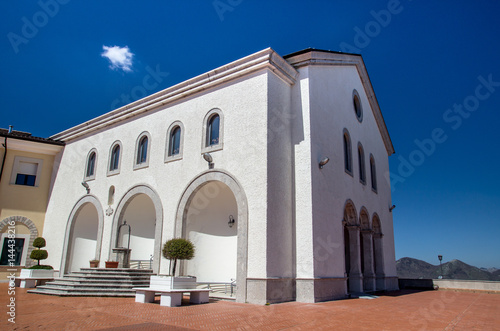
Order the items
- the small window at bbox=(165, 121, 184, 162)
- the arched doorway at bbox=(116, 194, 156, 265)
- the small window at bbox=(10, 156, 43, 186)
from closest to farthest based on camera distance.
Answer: the small window at bbox=(165, 121, 184, 162), the arched doorway at bbox=(116, 194, 156, 265), the small window at bbox=(10, 156, 43, 186)

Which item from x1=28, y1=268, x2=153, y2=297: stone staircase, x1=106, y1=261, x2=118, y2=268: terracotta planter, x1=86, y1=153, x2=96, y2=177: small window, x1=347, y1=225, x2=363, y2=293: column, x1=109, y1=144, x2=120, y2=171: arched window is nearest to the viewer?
x1=28, y1=268, x2=153, y2=297: stone staircase

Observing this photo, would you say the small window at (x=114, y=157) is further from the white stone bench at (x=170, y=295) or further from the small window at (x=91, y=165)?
the white stone bench at (x=170, y=295)

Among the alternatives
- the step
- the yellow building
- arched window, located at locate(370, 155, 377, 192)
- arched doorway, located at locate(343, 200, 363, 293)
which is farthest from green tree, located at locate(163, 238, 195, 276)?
the yellow building

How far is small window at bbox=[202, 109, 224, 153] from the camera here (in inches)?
516

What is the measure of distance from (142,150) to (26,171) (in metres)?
9.03

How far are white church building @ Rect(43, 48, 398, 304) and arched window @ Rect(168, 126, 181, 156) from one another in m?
0.07

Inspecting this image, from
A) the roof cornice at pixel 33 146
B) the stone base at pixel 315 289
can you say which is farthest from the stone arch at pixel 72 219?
the stone base at pixel 315 289

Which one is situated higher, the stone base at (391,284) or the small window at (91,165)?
the small window at (91,165)

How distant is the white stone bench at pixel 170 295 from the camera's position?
9565 millimetres

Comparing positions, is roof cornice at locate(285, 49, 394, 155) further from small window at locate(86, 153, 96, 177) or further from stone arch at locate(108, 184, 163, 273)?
small window at locate(86, 153, 96, 177)

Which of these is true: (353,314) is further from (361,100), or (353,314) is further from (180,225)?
(361,100)

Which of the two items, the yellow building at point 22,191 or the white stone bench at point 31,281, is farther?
the yellow building at point 22,191

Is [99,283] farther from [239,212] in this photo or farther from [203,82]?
[203,82]

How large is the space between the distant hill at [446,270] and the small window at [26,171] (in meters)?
29.1
